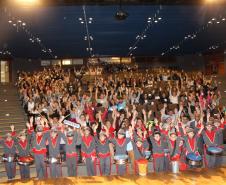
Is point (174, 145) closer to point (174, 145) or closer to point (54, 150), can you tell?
point (174, 145)

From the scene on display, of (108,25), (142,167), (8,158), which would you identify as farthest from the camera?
(108,25)

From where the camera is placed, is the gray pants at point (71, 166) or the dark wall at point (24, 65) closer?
the gray pants at point (71, 166)

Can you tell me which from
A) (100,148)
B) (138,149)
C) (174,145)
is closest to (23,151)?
(100,148)

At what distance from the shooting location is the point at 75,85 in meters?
17.5

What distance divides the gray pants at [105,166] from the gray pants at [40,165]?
1.65 metres

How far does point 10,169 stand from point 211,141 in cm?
596

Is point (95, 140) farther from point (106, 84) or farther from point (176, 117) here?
point (106, 84)

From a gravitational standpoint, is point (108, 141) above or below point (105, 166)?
above

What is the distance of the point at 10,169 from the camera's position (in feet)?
34.7

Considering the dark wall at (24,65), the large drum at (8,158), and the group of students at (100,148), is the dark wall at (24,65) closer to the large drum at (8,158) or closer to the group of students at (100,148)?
the group of students at (100,148)

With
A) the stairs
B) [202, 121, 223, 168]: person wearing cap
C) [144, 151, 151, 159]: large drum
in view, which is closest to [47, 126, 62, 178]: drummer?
the stairs

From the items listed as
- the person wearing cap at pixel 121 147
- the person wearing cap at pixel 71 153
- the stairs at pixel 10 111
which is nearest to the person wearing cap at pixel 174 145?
the person wearing cap at pixel 121 147

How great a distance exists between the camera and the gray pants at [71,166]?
1049 centimetres

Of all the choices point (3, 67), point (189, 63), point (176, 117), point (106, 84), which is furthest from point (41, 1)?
point (189, 63)
